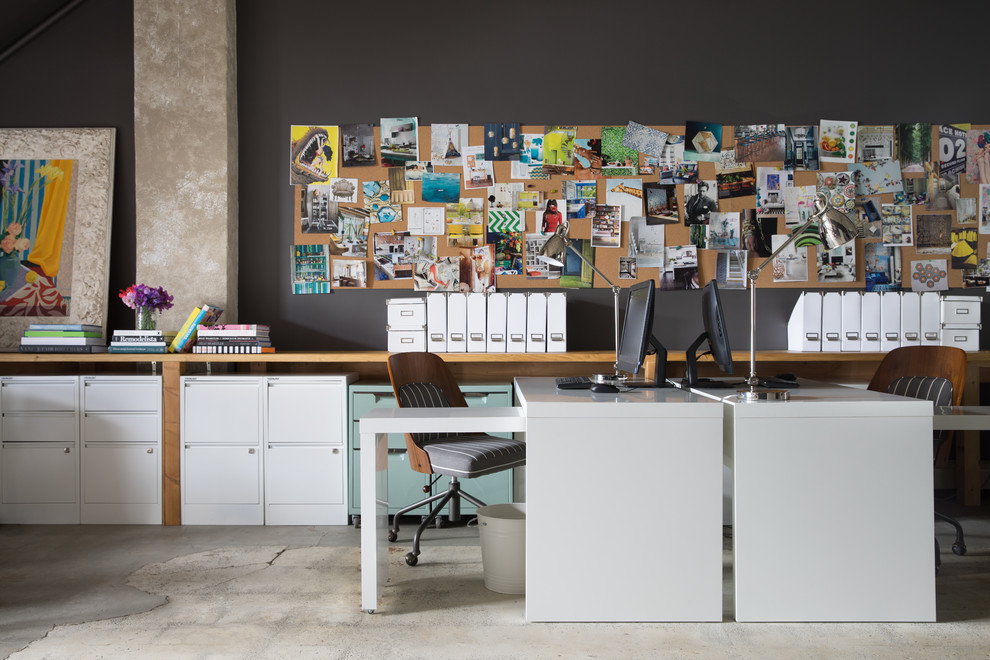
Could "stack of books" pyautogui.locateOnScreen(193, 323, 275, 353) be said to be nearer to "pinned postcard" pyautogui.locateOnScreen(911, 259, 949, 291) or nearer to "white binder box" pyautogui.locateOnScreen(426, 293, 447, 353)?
"white binder box" pyautogui.locateOnScreen(426, 293, 447, 353)

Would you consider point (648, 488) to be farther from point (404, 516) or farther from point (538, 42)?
point (538, 42)

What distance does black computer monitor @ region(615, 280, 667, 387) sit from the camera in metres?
2.55

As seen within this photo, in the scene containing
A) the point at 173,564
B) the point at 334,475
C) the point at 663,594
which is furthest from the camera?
the point at 334,475

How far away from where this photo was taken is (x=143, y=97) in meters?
3.92

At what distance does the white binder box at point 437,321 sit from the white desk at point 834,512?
5.90 ft

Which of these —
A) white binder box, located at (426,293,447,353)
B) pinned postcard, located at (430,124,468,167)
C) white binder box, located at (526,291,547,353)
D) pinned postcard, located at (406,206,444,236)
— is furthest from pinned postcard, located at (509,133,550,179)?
white binder box, located at (426,293,447,353)

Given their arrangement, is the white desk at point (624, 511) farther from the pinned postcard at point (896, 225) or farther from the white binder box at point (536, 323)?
the pinned postcard at point (896, 225)

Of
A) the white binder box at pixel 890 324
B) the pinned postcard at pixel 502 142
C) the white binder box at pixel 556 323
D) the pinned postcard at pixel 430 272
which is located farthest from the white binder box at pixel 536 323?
the white binder box at pixel 890 324

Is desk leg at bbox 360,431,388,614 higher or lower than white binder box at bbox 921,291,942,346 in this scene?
lower

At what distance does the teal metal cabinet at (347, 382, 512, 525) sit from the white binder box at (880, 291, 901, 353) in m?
1.86

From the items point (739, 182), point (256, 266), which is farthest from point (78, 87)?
point (739, 182)

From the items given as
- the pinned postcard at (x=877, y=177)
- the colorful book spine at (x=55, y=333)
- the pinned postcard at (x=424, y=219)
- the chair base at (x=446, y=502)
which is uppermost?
the pinned postcard at (x=877, y=177)

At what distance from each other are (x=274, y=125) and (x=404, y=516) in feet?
7.25

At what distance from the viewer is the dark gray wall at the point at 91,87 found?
407cm
